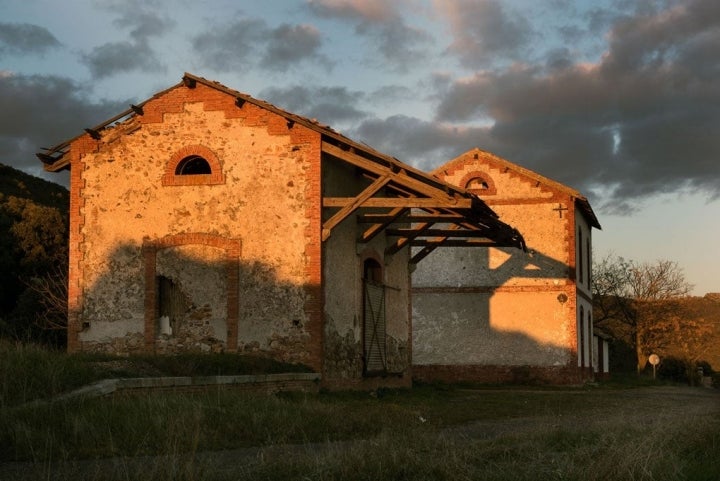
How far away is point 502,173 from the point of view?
3047 centimetres

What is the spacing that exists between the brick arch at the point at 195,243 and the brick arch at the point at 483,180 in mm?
14392

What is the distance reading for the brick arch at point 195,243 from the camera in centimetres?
1748

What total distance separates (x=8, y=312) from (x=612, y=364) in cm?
3216

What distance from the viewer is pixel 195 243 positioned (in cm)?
1784

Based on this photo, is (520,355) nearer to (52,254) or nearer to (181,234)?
(181,234)

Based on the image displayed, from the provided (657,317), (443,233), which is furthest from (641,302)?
(443,233)

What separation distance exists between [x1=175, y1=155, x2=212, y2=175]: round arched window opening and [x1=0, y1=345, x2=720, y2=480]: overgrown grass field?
19.5 feet

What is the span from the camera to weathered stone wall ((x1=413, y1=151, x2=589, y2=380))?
1155 inches

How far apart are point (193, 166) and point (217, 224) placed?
61.6 inches

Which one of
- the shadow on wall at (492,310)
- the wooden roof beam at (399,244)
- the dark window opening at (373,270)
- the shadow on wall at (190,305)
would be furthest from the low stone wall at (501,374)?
the shadow on wall at (190,305)

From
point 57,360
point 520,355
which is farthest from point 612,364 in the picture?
point 57,360

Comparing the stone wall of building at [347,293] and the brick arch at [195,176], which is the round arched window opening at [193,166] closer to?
the brick arch at [195,176]

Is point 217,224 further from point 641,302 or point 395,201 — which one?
point 641,302

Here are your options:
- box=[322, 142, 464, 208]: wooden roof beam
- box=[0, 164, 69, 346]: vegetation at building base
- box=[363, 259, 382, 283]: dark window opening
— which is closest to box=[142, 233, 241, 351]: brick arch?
box=[322, 142, 464, 208]: wooden roof beam
